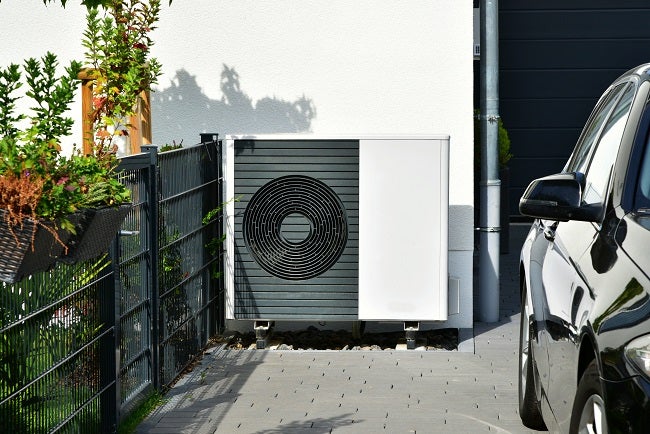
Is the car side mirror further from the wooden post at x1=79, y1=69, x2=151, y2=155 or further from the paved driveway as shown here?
the wooden post at x1=79, y1=69, x2=151, y2=155

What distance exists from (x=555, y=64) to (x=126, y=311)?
460 inches

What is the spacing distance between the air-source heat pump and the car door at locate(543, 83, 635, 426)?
3242 millimetres

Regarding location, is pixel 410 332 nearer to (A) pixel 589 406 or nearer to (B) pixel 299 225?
(B) pixel 299 225

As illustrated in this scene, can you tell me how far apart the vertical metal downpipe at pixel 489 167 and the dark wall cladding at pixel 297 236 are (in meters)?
1.40

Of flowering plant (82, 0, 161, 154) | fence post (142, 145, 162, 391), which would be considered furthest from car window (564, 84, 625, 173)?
flowering plant (82, 0, 161, 154)

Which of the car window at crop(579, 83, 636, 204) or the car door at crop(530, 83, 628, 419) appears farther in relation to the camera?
the car window at crop(579, 83, 636, 204)

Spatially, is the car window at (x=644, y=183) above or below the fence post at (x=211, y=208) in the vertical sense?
above

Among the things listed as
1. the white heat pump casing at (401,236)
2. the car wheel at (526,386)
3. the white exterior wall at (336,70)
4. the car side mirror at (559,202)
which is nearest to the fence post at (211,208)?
the white exterior wall at (336,70)

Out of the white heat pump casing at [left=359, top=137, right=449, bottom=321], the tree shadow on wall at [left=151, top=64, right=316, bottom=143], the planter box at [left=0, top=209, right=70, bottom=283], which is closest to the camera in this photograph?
the planter box at [left=0, top=209, right=70, bottom=283]

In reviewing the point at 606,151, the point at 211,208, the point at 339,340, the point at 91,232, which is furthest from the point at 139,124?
the point at 606,151

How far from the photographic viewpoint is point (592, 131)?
19.1 feet

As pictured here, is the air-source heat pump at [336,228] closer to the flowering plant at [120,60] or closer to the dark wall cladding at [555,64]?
the flowering plant at [120,60]

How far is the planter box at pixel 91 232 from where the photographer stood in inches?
185

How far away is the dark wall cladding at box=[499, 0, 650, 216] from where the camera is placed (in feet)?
56.2
